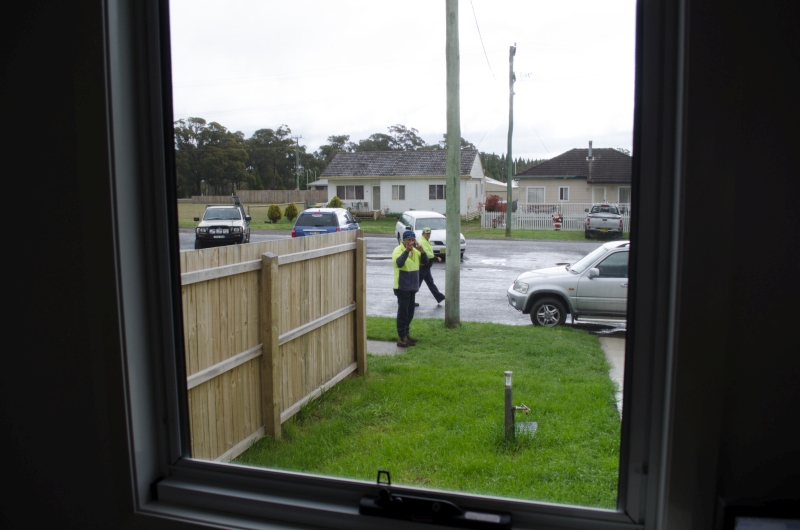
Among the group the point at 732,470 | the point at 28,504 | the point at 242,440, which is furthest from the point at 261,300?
the point at 732,470

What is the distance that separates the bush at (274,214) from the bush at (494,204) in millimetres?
1123

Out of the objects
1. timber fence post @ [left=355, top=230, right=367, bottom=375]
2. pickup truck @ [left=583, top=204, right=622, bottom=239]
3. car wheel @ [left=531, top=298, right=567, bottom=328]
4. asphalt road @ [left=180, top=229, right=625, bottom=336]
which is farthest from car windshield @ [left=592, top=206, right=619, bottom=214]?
car wheel @ [left=531, top=298, right=567, bottom=328]

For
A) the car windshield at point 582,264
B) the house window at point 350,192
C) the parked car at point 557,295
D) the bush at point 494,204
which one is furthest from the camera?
the parked car at point 557,295

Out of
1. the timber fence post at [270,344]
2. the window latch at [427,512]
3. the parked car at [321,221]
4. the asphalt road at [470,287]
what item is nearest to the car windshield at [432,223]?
the asphalt road at [470,287]

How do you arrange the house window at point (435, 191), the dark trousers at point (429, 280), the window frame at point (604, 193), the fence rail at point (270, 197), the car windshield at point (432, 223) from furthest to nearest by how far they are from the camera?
1. the dark trousers at point (429, 280)
2. the car windshield at point (432, 223)
3. the house window at point (435, 191)
4. the fence rail at point (270, 197)
5. the window frame at point (604, 193)

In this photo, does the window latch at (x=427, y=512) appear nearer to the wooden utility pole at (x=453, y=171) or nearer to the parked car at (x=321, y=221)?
the parked car at (x=321, y=221)

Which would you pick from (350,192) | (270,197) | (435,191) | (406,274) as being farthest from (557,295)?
(270,197)

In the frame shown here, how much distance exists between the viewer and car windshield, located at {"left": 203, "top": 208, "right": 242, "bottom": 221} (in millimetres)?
2381

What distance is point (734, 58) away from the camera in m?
0.87

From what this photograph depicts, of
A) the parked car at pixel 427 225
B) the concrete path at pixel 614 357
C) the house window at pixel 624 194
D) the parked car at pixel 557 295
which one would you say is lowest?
the concrete path at pixel 614 357

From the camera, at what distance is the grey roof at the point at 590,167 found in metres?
1.26

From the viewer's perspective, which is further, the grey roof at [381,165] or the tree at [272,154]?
the grey roof at [381,165]

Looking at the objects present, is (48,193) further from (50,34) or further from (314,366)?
(314,366)

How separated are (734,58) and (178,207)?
1145 millimetres
